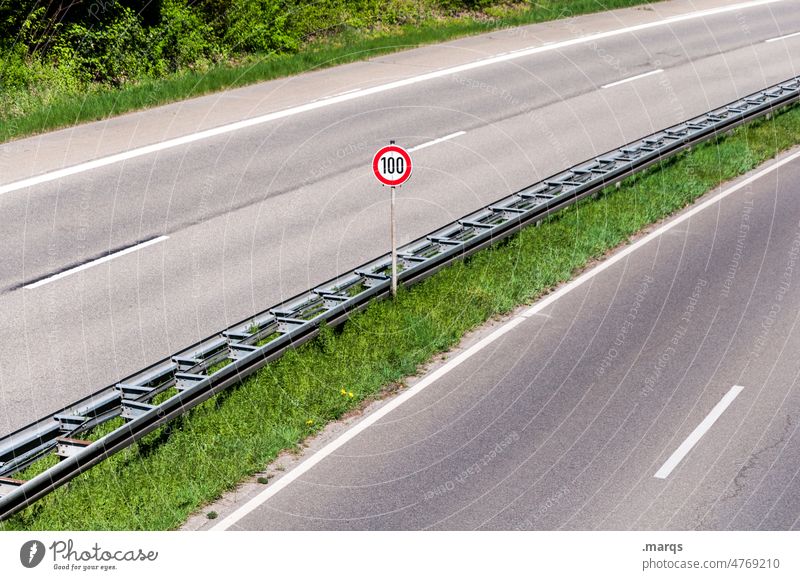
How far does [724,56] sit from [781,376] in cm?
2320

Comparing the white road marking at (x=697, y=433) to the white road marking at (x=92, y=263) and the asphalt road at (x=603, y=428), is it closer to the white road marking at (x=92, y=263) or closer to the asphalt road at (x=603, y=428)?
the asphalt road at (x=603, y=428)

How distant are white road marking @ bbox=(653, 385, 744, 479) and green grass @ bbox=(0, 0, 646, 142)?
16.3 m

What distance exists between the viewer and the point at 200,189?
19719 millimetres

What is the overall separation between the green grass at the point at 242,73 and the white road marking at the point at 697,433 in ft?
53.6

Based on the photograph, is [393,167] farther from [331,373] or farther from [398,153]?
[331,373]

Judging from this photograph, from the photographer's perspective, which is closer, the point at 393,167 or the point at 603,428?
the point at 603,428

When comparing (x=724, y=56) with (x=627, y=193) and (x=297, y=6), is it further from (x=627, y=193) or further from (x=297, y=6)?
(x=627, y=193)

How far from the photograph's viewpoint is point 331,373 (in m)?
12.6

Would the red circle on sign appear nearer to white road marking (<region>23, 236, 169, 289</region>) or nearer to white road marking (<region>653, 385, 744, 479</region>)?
white road marking (<region>23, 236, 169, 289</region>)

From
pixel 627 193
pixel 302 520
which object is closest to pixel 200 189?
pixel 627 193

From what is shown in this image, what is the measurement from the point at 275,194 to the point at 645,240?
6.78 metres

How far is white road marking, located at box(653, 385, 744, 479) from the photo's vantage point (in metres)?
10.5

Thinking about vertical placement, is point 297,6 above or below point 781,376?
above

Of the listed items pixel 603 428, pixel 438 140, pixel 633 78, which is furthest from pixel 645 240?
pixel 633 78
